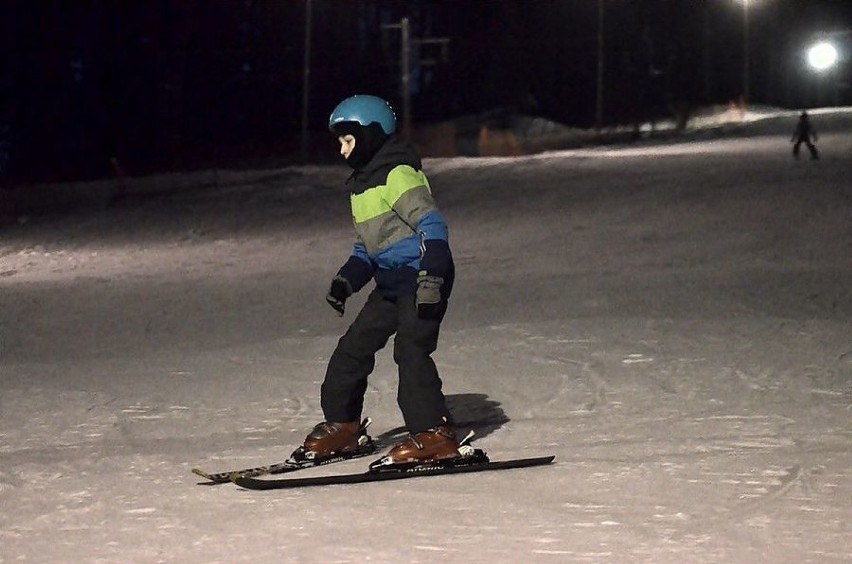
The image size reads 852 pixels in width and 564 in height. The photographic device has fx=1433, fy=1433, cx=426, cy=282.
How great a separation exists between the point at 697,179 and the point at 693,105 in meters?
30.1

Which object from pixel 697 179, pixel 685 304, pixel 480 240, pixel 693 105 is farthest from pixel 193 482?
pixel 693 105

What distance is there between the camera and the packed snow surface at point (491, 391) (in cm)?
474

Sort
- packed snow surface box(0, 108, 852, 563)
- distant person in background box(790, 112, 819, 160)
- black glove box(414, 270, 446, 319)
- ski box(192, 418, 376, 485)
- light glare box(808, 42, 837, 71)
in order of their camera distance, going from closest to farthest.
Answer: packed snow surface box(0, 108, 852, 563) < black glove box(414, 270, 446, 319) < ski box(192, 418, 376, 485) < distant person in background box(790, 112, 819, 160) < light glare box(808, 42, 837, 71)

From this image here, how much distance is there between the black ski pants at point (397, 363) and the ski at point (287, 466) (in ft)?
0.53

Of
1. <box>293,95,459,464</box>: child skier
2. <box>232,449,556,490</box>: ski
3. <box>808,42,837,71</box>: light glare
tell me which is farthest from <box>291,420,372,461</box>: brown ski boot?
<box>808,42,837,71</box>: light glare

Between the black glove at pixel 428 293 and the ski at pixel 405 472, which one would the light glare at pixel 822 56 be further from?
the black glove at pixel 428 293

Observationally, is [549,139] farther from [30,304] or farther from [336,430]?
[336,430]

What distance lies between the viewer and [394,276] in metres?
5.68

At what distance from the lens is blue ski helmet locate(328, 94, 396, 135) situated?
5605 mm

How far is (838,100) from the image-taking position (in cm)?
5862

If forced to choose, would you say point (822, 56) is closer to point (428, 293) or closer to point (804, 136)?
point (804, 136)

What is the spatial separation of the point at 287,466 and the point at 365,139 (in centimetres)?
135

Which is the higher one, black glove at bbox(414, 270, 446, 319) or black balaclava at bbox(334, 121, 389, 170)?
black balaclava at bbox(334, 121, 389, 170)

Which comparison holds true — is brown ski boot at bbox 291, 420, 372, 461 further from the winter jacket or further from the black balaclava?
the black balaclava
